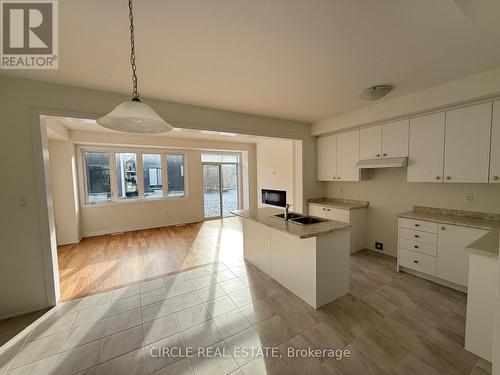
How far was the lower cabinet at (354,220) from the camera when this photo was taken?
359 centimetres

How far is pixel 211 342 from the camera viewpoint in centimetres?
178

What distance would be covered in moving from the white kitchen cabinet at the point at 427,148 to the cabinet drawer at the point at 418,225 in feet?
1.94

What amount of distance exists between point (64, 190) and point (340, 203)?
19.4 feet

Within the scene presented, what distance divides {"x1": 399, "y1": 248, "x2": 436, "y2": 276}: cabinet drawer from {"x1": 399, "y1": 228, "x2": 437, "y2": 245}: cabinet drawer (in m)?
0.19

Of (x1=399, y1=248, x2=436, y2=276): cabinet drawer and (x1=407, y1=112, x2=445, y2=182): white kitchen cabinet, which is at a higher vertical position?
(x1=407, y1=112, x2=445, y2=182): white kitchen cabinet

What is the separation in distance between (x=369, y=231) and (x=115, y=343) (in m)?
4.09

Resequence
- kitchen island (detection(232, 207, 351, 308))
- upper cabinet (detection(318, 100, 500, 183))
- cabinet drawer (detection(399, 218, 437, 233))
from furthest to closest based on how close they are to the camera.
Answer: cabinet drawer (detection(399, 218, 437, 233))
upper cabinet (detection(318, 100, 500, 183))
kitchen island (detection(232, 207, 351, 308))

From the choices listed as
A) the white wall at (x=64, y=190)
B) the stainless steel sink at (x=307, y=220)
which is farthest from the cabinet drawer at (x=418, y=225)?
the white wall at (x=64, y=190)

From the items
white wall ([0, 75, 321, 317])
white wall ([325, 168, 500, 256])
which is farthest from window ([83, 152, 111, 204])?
white wall ([325, 168, 500, 256])

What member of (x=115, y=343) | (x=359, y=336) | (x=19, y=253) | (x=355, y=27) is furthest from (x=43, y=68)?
(x=359, y=336)

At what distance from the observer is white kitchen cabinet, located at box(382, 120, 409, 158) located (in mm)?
2971

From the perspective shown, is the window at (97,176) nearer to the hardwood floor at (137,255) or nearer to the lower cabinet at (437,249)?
the hardwood floor at (137,255)

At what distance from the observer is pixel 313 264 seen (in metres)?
2.19

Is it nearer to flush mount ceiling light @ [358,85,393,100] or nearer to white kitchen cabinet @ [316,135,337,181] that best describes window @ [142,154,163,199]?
white kitchen cabinet @ [316,135,337,181]
